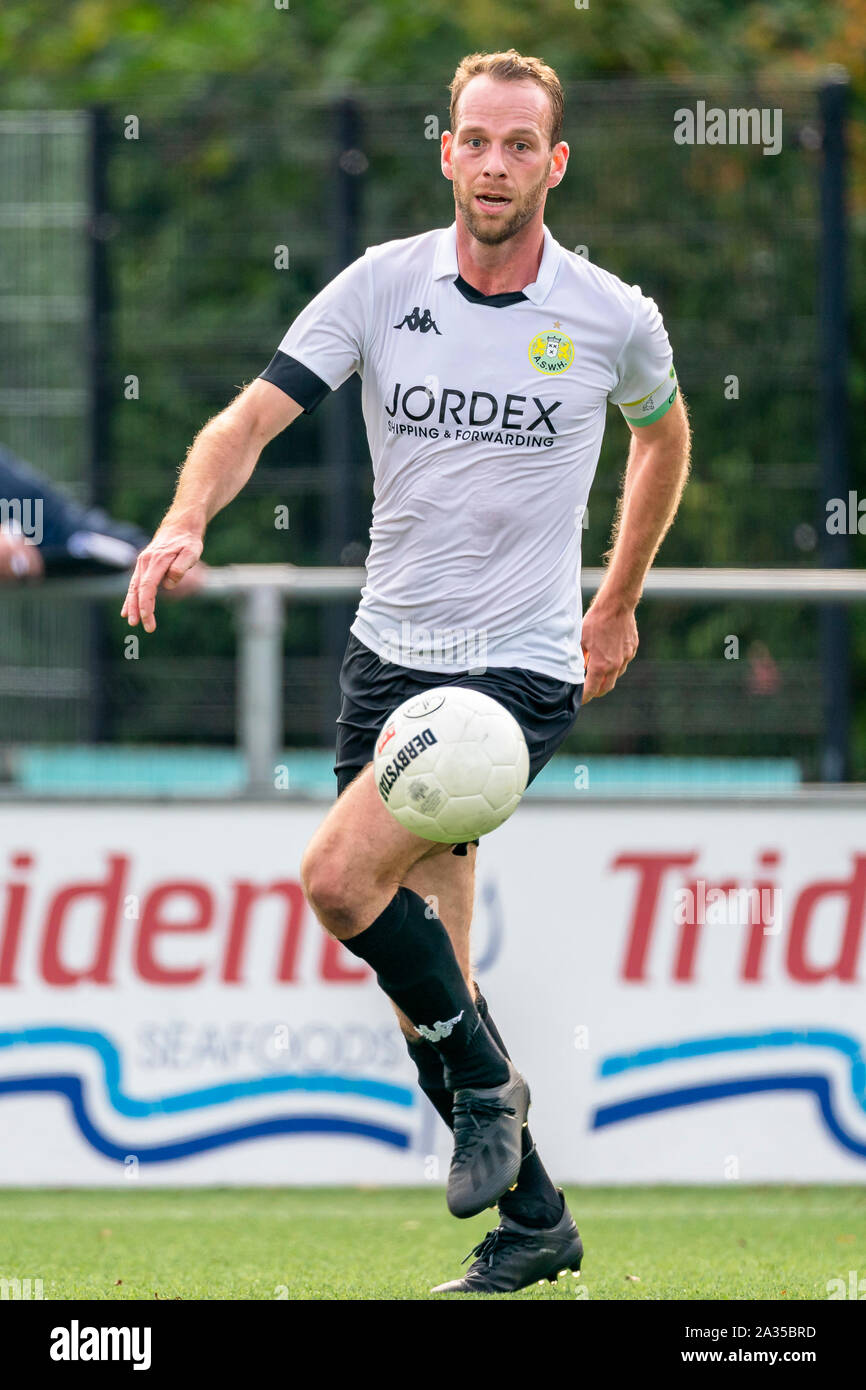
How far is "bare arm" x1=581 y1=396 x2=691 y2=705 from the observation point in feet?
19.4

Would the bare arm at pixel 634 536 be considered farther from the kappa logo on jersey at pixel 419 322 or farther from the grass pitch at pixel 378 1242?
the grass pitch at pixel 378 1242

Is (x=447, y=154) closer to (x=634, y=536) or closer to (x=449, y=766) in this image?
(x=634, y=536)

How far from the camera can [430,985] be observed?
5301mm

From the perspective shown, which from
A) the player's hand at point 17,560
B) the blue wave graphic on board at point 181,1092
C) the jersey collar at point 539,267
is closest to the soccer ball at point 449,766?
the jersey collar at point 539,267

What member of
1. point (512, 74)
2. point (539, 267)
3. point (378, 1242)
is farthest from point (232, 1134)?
point (512, 74)

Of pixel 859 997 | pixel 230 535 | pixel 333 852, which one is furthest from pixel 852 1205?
pixel 230 535

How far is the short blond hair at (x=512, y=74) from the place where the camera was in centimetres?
529

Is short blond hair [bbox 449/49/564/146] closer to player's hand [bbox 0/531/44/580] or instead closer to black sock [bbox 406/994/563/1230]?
black sock [bbox 406/994/563/1230]

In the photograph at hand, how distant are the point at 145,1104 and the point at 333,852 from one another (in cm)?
290

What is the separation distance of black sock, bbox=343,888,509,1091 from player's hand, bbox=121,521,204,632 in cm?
102

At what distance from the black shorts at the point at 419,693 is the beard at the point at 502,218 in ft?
3.49

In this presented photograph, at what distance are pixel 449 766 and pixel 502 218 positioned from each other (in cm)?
136

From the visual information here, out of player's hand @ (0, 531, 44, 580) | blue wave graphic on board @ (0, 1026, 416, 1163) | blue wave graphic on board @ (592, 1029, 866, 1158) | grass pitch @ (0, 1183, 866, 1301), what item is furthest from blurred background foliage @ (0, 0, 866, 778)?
grass pitch @ (0, 1183, 866, 1301)

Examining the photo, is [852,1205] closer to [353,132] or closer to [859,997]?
[859,997]
